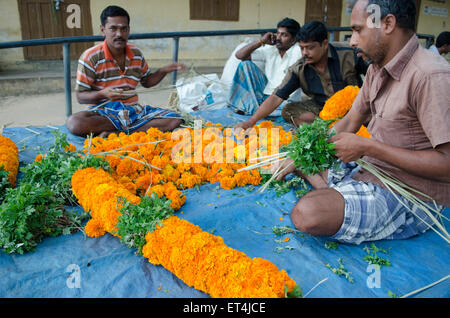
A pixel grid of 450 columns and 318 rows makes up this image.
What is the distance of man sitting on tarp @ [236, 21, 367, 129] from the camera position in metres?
3.97

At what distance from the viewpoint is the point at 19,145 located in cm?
412

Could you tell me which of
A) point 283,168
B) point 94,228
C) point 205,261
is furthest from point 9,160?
point 283,168

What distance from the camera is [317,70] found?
430cm

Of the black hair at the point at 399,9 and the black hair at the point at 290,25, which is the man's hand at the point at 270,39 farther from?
the black hair at the point at 399,9

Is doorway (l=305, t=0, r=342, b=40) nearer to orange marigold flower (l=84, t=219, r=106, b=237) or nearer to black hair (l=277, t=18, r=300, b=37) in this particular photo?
black hair (l=277, t=18, r=300, b=37)

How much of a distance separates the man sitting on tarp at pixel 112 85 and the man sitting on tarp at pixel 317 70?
1387 mm

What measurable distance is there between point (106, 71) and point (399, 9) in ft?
11.1

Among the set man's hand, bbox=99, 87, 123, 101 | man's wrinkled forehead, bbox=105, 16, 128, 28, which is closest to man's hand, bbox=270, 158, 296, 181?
man's hand, bbox=99, 87, 123, 101

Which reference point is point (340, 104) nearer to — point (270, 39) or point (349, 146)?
point (349, 146)

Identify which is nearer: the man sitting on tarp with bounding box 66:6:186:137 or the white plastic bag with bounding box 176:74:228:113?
the man sitting on tarp with bounding box 66:6:186:137

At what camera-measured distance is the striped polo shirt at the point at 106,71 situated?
4184 millimetres

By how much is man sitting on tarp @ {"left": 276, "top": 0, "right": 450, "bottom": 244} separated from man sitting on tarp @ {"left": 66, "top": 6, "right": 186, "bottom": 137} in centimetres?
279

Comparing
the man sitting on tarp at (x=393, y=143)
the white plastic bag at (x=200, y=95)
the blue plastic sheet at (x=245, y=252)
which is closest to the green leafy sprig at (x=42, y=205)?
the blue plastic sheet at (x=245, y=252)
